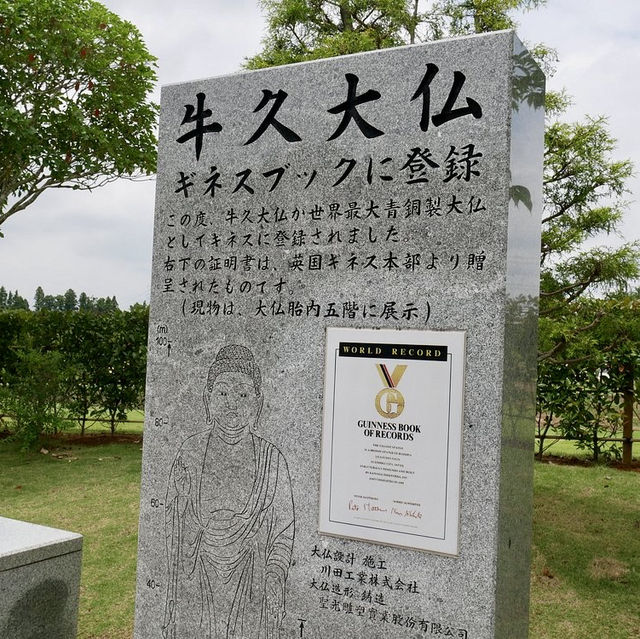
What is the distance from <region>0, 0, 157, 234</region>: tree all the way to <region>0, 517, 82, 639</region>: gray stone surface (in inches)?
244

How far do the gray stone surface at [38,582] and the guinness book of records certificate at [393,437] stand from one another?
4.49ft

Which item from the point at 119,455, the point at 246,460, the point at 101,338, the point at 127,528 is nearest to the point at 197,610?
the point at 246,460

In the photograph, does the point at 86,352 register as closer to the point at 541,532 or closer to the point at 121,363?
the point at 121,363

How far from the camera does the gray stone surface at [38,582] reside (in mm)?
2715

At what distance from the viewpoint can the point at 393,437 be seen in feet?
7.50

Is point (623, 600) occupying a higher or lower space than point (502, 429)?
lower

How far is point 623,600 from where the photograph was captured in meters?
3.96

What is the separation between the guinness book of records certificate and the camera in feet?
7.15

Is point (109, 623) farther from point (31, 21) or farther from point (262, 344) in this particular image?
point (31, 21)

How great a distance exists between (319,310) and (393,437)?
566 millimetres

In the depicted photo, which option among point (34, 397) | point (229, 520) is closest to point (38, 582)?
Answer: point (229, 520)

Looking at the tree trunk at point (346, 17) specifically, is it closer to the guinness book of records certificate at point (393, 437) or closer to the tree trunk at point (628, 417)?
the tree trunk at point (628, 417)

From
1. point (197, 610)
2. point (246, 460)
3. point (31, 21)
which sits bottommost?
point (197, 610)

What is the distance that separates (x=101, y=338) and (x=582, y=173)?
260 inches
